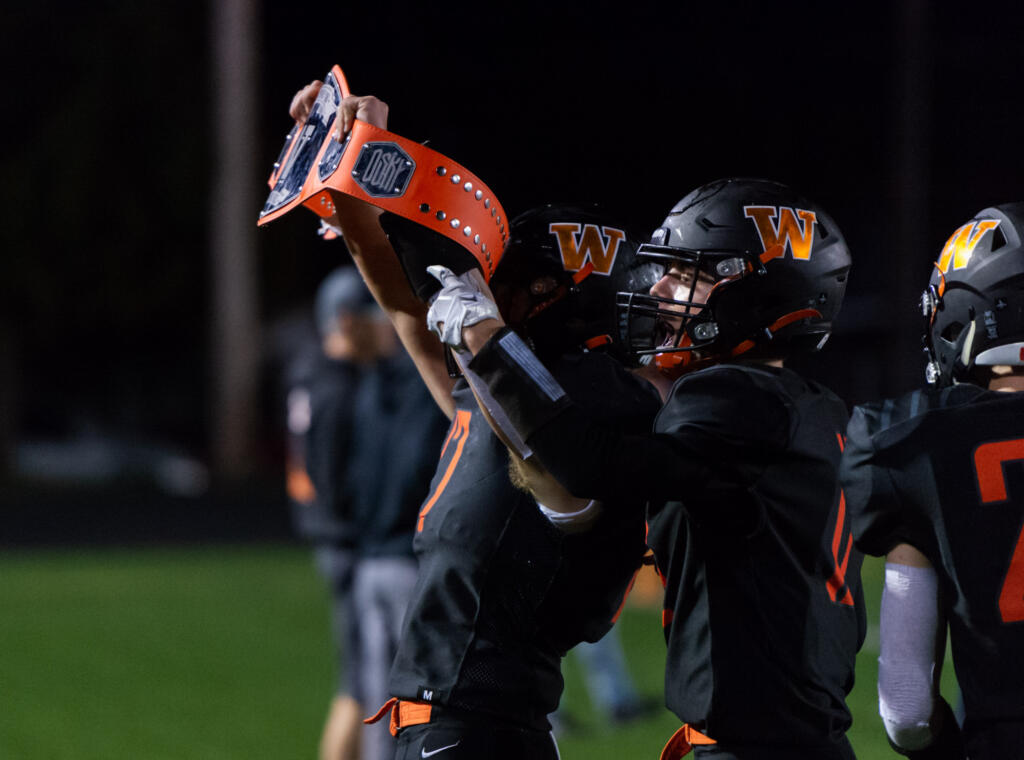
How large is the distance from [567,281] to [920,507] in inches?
35.7

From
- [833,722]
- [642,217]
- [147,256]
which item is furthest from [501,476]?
[147,256]

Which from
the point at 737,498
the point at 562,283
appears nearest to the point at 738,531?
the point at 737,498

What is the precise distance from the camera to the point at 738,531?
99.1 inches

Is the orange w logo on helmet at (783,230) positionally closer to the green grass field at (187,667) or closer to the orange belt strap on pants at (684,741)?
the orange belt strap on pants at (684,741)

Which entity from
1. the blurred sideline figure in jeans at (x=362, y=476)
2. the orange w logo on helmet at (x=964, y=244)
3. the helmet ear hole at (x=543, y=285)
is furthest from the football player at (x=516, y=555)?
the blurred sideline figure in jeans at (x=362, y=476)

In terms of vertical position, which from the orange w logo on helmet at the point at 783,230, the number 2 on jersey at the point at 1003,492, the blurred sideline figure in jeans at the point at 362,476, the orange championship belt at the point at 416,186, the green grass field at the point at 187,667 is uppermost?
the orange championship belt at the point at 416,186

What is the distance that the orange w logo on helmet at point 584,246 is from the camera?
303 cm

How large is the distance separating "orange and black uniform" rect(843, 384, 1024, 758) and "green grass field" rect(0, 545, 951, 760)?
3.91m

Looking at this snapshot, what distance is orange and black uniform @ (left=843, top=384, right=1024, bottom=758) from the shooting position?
2533 mm

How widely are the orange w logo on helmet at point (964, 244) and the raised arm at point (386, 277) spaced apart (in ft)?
3.72

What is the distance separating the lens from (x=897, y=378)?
618 inches

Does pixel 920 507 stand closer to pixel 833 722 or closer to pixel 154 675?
pixel 833 722

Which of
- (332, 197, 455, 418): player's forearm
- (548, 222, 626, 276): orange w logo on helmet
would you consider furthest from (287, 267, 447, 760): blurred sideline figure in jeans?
(548, 222, 626, 276): orange w logo on helmet

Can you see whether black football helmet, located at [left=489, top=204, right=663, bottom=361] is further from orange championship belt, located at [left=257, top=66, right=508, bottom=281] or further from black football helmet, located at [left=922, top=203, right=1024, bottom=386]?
black football helmet, located at [left=922, top=203, right=1024, bottom=386]
